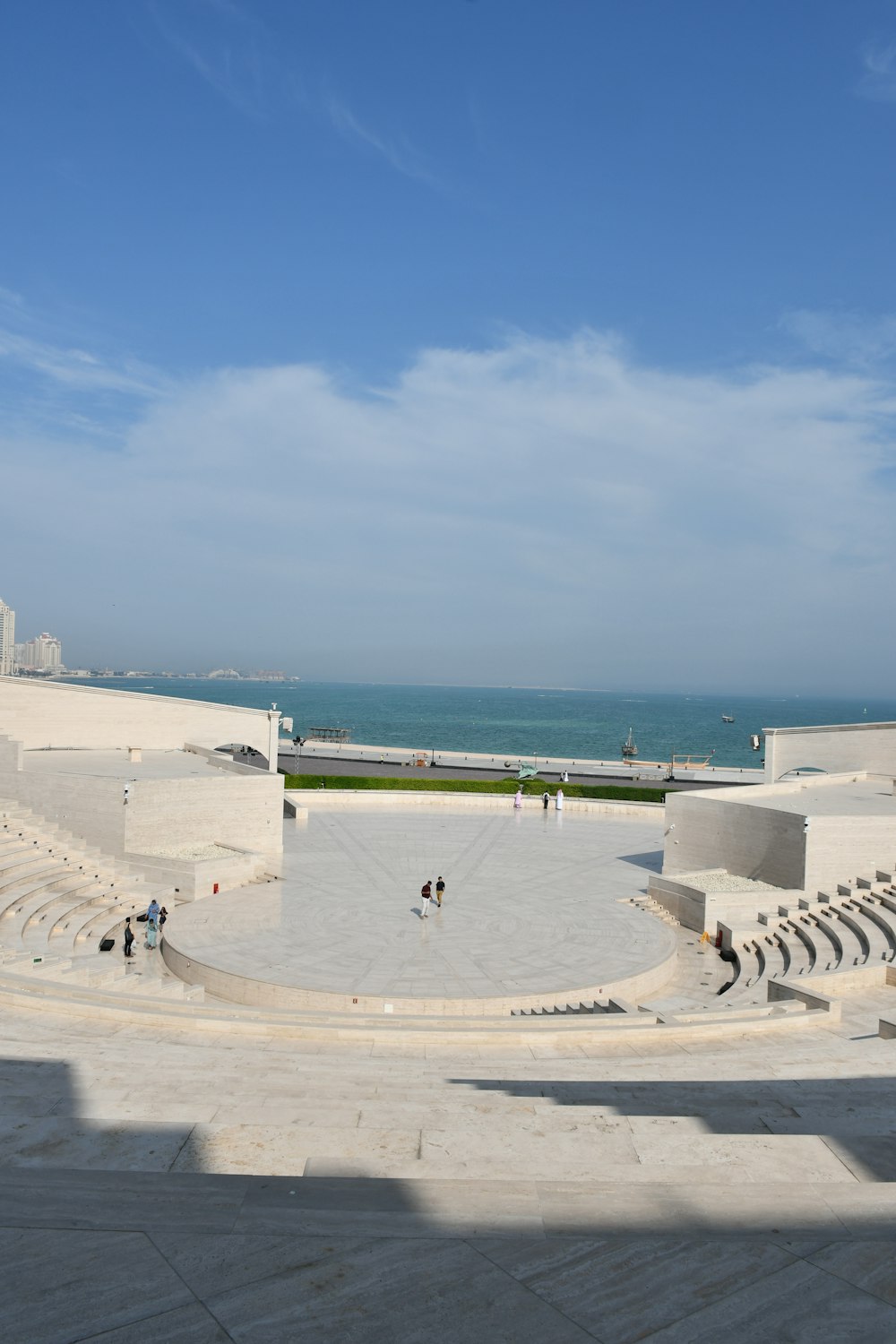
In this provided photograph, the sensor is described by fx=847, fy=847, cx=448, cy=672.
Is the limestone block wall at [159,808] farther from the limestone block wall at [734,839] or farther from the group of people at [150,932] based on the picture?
the limestone block wall at [734,839]

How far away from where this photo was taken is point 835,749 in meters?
29.5

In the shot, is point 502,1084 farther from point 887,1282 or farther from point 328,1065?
point 887,1282

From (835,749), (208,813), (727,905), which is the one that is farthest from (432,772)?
(727,905)

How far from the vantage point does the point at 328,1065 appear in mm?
8305

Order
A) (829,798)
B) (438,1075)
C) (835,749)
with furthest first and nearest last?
(835,749), (829,798), (438,1075)

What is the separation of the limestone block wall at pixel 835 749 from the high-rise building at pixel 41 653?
5117 inches

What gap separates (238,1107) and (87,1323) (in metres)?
2.86

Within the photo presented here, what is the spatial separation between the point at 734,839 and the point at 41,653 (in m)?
141

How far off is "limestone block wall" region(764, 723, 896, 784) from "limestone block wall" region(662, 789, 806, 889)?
25.8 ft

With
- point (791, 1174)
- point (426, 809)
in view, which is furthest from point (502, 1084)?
point (426, 809)

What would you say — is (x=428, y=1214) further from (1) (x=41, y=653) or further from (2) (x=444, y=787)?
(1) (x=41, y=653)

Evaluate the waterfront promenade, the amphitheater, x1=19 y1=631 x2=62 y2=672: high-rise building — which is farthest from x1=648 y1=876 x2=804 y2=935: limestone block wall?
x1=19 y1=631 x2=62 y2=672: high-rise building

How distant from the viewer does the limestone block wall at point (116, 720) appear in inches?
1097

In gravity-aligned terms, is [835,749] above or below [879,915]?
above
